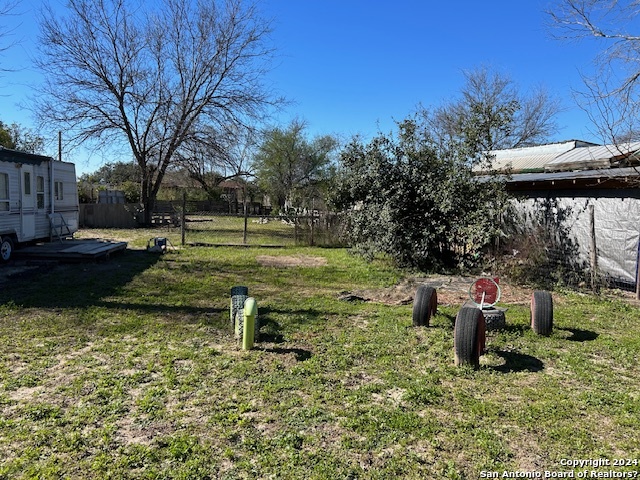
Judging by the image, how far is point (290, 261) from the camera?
473 inches

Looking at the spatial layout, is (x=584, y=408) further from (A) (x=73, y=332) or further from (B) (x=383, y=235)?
(B) (x=383, y=235)

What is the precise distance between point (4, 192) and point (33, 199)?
1275mm

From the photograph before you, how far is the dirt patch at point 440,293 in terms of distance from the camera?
25.1 ft

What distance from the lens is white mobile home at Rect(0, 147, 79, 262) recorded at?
10.3m

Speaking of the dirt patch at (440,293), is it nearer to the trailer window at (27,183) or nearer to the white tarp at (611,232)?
the white tarp at (611,232)

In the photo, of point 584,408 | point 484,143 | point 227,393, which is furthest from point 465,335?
point 484,143

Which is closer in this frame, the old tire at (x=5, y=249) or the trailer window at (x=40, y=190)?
the old tire at (x=5, y=249)

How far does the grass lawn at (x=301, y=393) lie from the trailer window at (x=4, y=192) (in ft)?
14.5

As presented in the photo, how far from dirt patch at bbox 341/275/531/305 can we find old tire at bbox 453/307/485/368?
292cm

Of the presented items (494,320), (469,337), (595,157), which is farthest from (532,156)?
(469,337)

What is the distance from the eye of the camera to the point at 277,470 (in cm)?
272

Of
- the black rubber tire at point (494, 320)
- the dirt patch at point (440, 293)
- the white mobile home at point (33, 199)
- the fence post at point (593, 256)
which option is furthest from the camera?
the white mobile home at point (33, 199)

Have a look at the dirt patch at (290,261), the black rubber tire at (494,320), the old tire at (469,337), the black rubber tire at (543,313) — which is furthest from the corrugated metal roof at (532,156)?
Result: the old tire at (469,337)

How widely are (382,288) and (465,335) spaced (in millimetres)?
4407
